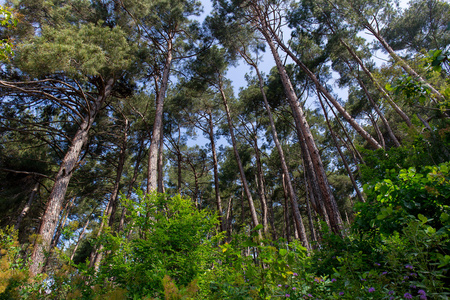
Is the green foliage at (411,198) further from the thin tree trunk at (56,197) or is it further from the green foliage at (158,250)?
the thin tree trunk at (56,197)

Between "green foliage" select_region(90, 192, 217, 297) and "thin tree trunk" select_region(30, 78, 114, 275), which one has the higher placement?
"thin tree trunk" select_region(30, 78, 114, 275)

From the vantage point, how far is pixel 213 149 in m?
12.4

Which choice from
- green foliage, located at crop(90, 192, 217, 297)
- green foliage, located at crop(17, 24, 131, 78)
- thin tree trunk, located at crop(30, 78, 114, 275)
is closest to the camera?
green foliage, located at crop(90, 192, 217, 297)

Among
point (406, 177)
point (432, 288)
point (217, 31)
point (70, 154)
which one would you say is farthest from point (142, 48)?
point (432, 288)

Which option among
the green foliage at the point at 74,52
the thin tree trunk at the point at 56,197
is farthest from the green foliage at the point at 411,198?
the green foliage at the point at 74,52

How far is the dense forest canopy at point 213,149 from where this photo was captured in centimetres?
182

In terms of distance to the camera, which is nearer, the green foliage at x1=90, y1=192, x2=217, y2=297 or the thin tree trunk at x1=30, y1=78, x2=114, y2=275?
the green foliage at x1=90, y1=192, x2=217, y2=297

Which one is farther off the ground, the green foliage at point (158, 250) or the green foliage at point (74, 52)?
the green foliage at point (74, 52)

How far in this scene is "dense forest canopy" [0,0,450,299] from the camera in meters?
1.82

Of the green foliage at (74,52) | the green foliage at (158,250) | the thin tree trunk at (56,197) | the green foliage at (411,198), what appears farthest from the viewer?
the green foliage at (74,52)

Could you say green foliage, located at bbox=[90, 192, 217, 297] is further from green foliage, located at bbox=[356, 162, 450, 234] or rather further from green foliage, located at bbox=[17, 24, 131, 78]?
green foliage, located at bbox=[17, 24, 131, 78]

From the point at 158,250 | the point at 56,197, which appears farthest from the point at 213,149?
the point at 158,250

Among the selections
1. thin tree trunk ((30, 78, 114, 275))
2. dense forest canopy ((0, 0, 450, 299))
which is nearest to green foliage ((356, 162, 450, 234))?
dense forest canopy ((0, 0, 450, 299))

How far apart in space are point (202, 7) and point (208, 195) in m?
13.3
